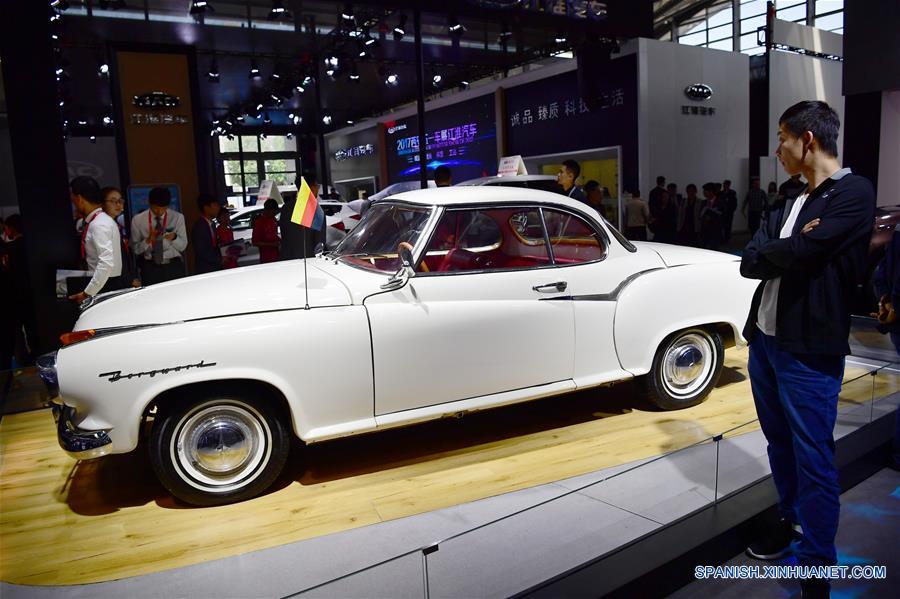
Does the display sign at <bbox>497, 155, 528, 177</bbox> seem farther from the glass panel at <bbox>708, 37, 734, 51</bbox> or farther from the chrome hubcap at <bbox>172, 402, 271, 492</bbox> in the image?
the glass panel at <bbox>708, 37, 734, 51</bbox>

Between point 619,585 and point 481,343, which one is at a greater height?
point 481,343

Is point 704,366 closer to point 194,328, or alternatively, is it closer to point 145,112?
point 194,328

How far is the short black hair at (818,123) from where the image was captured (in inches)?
94.5

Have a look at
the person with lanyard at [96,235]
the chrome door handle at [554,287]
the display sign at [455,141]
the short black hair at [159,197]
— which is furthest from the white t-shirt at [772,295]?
the display sign at [455,141]

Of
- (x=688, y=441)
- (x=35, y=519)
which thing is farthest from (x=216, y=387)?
(x=688, y=441)

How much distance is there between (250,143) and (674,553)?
31.9m

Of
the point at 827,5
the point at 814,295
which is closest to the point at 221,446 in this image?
the point at 814,295

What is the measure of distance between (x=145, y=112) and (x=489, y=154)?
983 centimetres

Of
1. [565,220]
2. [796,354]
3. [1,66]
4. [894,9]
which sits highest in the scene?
[894,9]

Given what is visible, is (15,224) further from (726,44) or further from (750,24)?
(726,44)

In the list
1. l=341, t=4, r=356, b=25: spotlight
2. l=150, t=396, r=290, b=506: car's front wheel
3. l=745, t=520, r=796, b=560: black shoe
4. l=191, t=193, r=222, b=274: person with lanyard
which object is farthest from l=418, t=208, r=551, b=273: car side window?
l=341, t=4, r=356, b=25: spotlight

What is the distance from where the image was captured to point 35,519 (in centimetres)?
325

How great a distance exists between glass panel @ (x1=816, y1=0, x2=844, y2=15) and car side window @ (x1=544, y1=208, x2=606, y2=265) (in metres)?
23.3

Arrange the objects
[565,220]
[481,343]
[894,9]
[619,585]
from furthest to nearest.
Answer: [894,9] → [565,220] → [481,343] → [619,585]
